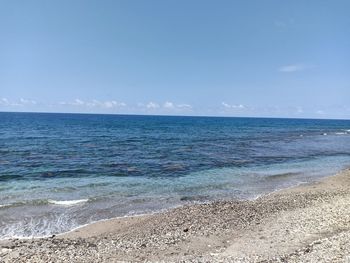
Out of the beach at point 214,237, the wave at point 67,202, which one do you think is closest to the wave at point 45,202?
the wave at point 67,202

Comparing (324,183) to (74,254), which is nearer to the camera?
(74,254)

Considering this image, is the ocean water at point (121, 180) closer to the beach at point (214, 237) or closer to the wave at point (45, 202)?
the wave at point (45, 202)

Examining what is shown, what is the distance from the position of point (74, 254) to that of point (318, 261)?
21.3 ft

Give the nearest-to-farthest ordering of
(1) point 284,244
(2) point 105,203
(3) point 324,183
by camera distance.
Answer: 1. (1) point 284,244
2. (2) point 105,203
3. (3) point 324,183

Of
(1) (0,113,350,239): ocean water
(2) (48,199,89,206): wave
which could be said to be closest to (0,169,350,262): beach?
(1) (0,113,350,239): ocean water

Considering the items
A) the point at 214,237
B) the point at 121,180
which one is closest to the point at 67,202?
the point at 121,180

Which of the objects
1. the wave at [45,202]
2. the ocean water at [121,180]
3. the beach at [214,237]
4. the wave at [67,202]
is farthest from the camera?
the wave at [67,202]

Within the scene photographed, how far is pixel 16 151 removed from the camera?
37000 mm

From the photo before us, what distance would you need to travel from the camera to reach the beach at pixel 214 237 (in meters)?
9.95

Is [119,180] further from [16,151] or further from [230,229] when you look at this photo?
[16,151]

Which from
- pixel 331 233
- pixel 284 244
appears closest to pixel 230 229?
pixel 284 244

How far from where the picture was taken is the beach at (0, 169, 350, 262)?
9.95 meters

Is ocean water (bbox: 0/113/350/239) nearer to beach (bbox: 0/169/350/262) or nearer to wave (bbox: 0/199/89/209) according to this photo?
wave (bbox: 0/199/89/209)

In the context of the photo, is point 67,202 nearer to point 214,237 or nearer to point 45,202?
point 45,202
